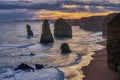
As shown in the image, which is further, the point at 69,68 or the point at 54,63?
the point at 54,63

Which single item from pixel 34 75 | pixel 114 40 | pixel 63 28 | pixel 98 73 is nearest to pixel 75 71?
pixel 98 73

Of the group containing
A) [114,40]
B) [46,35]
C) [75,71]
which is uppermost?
[114,40]

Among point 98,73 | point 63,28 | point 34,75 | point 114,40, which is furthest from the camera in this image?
point 63,28

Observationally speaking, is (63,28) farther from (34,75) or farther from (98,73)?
(98,73)

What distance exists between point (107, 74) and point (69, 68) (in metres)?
9.58

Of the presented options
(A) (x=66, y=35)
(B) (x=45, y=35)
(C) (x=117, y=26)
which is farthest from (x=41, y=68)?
(A) (x=66, y=35)

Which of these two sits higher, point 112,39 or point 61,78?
point 112,39

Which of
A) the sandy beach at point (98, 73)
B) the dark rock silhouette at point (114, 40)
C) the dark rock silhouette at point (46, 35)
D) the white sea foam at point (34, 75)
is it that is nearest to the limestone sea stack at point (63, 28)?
A: the dark rock silhouette at point (46, 35)

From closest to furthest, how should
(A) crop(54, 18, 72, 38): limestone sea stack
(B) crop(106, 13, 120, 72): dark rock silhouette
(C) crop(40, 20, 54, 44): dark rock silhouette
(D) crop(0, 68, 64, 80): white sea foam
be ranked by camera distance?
1. (B) crop(106, 13, 120, 72): dark rock silhouette
2. (D) crop(0, 68, 64, 80): white sea foam
3. (C) crop(40, 20, 54, 44): dark rock silhouette
4. (A) crop(54, 18, 72, 38): limestone sea stack

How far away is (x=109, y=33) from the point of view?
38.1 metres

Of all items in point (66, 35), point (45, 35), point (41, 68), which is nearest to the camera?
point (41, 68)

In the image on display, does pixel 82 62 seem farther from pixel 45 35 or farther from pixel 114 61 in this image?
pixel 45 35

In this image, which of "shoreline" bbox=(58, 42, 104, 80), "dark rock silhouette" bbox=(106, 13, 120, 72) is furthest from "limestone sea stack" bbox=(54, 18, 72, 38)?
"dark rock silhouette" bbox=(106, 13, 120, 72)

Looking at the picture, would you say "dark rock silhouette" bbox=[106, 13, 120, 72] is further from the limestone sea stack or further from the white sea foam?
the limestone sea stack
